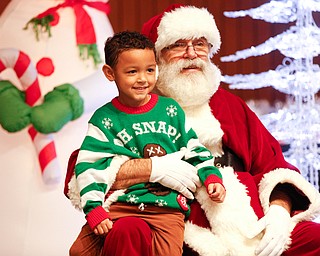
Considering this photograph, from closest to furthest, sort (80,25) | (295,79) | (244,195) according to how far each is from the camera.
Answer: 1. (244,195)
2. (80,25)
3. (295,79)

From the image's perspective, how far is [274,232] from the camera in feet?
6.86

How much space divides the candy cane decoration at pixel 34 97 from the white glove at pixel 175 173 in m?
1.85

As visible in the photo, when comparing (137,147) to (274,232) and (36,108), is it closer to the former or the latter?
(274,232)

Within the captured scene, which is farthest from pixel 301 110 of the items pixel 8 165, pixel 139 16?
pixel 8 165

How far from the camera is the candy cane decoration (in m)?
3.84

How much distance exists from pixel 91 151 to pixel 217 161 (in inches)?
20.1

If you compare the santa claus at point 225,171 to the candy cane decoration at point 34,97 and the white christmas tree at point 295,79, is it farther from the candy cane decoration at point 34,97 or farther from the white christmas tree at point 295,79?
the white christmas tree at point 295,79

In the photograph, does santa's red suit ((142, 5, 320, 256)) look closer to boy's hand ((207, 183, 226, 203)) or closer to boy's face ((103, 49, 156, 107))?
boy's hand ((207, 183, 226, 203))

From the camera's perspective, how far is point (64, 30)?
3.85 meters

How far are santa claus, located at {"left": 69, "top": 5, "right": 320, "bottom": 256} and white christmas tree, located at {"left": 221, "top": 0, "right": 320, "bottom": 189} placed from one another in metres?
1.71

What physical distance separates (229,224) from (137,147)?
0.38 metres

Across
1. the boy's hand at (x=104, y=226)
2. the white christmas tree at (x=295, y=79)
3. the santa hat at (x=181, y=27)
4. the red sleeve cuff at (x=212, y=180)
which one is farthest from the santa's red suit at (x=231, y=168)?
the white christmas tree at (x=295, y=79)

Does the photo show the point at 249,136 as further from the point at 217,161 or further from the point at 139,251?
the point at 139,251

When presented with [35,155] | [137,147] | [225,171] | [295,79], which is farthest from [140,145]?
[295,79]
